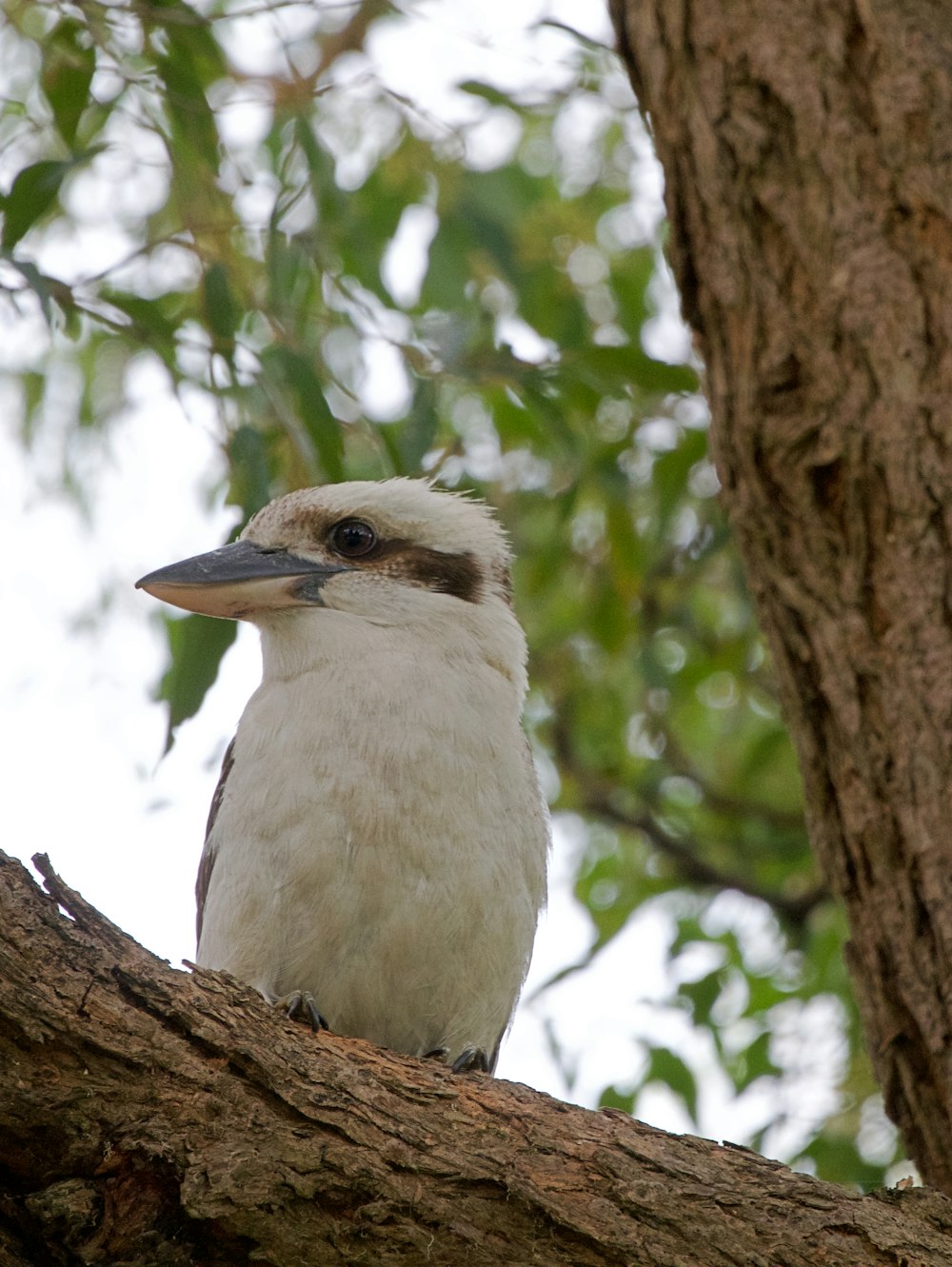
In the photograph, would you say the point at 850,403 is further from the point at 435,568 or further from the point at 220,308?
the point at 220,308

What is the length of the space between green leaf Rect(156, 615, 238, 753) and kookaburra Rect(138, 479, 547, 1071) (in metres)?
0.09

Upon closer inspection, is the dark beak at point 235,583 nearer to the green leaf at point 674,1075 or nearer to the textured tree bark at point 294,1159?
the textured tree bark at point 294,1159

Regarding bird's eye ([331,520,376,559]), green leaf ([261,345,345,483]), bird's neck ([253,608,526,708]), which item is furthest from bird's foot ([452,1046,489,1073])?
green leaf ([261,345,345,483])

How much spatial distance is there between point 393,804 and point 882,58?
6.35ft

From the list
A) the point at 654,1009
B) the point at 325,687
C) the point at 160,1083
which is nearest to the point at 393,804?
the point at 325,687

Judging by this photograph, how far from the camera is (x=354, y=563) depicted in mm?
3898

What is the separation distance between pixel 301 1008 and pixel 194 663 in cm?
93

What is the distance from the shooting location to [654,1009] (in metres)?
5.48

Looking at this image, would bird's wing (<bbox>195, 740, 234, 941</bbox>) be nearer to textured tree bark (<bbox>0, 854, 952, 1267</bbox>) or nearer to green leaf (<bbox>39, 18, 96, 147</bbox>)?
textured tree bark (<bbox>0, 854, 952, 1267</bbox>)

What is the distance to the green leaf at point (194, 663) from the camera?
3686 millimetres

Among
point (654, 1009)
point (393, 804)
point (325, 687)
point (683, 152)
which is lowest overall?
point (393, 804)

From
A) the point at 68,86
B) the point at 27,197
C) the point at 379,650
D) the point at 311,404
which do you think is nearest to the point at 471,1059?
the point at 379,650

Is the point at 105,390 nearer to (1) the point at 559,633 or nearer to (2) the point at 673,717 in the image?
(1) the point at 559,633

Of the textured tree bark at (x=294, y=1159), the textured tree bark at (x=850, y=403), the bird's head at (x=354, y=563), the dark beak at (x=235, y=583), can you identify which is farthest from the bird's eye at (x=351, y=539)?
the textured tree bark at (x=294, y=1159)
